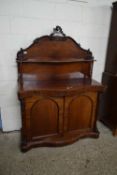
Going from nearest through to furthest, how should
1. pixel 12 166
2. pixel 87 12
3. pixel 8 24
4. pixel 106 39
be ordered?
1. pixel 12 166
2. pixel 8 24
3. pixel 87 12
4. pixel 106 39

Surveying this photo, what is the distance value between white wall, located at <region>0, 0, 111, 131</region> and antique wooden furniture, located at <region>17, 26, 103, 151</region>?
0.13 metres

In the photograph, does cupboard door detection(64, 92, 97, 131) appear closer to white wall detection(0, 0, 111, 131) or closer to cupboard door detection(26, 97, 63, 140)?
cupboard door detection(26, 97, 63, 140)

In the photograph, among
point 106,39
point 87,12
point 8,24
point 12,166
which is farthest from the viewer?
point 106,39

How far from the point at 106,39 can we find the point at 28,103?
4.42 ft

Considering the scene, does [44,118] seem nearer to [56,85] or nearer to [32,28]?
[56,85]

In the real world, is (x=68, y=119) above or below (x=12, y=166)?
above

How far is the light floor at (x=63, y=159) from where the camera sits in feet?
4.98

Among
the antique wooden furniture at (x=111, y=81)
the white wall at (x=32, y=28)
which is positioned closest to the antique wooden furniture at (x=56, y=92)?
the white wall at (x=32, y=28)

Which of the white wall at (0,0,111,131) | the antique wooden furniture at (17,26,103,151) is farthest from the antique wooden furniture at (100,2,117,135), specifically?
the antique wooden furniture at (17,26,103,151)

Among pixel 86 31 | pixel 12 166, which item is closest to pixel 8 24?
pixel 86 31

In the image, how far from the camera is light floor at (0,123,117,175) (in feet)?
4.98

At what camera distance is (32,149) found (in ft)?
5.85

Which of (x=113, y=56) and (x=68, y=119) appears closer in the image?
(x=68, y=119)

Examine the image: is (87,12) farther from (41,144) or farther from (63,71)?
(41,144)
